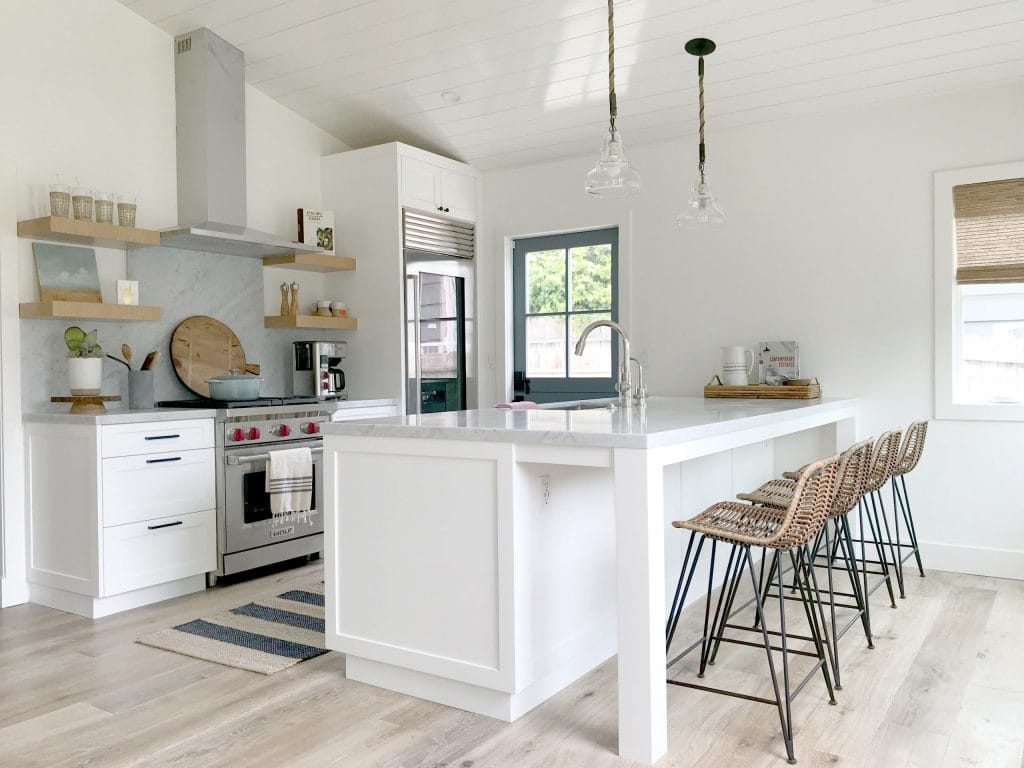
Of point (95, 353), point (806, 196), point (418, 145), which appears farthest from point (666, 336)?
point (95, 353)

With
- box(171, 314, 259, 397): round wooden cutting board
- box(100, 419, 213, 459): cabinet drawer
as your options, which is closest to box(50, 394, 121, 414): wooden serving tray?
box(100, 419, 213, 459): cabinet drawer

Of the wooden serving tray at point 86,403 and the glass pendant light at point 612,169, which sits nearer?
the glass pendant light at point 612,169

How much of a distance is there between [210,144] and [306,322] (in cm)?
115

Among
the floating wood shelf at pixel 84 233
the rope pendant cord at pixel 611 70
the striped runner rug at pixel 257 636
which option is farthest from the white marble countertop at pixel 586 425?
the floating wood shelf at pixel 84 233

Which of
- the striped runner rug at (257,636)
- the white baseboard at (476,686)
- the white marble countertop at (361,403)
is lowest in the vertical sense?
the striped runner rug at (257,636)

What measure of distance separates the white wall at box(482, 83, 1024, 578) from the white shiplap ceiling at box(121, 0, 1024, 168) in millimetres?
173

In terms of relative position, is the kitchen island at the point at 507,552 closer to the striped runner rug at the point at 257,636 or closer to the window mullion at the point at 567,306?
the striped runner rug at the point at 257,636

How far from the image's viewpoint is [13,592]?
12.9 feet

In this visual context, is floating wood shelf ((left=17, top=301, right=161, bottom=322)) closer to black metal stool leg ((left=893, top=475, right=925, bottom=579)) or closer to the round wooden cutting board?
the round wooden cutting board

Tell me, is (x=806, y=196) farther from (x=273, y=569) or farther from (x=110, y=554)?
(x=110, y=554)

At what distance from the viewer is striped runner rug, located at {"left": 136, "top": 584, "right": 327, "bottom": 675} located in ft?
10.1

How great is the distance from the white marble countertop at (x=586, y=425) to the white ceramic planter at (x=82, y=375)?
171cm

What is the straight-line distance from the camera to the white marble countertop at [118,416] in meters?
3.69

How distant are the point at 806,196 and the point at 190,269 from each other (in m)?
3.49
